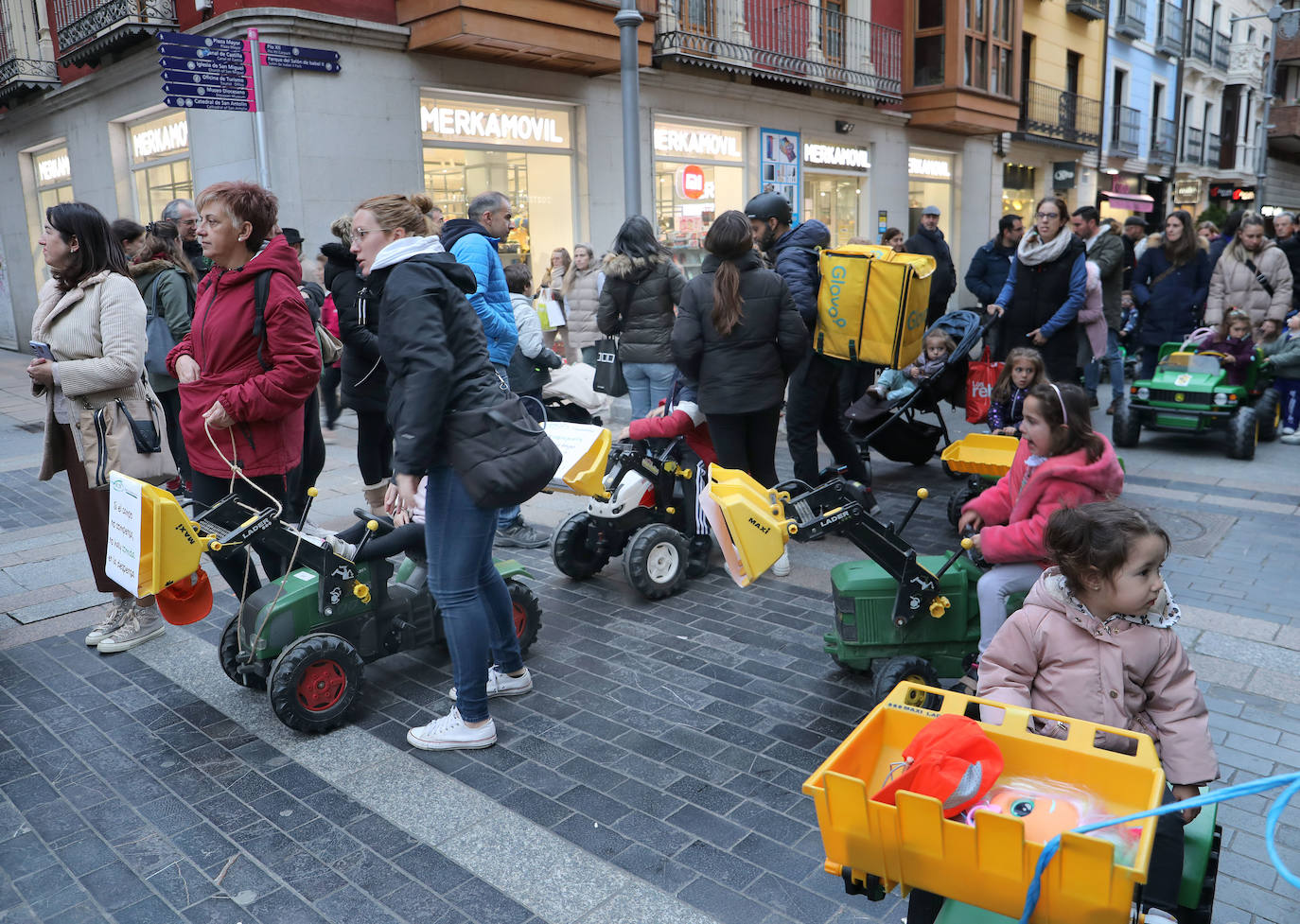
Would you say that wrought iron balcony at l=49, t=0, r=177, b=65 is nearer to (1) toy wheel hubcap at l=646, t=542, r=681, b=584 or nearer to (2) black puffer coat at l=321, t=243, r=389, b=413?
(2) black puffer coat at l=321, t=243, r=389, b=413

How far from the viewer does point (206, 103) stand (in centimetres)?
861

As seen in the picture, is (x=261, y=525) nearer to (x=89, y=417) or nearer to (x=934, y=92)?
(x=89, y=417)

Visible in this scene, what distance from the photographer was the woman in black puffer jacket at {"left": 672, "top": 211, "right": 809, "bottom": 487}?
16.4ft

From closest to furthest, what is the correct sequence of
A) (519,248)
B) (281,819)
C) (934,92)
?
1. (281,819)
2. (519,248)
3. (934,92)

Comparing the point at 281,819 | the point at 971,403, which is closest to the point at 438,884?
the point at 281,819

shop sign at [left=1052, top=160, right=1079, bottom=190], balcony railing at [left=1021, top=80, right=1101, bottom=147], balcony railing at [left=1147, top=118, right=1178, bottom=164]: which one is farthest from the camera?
balcony railing at [left=1147, top=118, right=1178, bottom=164]

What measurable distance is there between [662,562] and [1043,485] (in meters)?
2.18

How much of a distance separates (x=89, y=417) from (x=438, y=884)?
2.83 m

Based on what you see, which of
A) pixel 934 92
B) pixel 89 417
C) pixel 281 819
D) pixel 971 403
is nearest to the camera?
pixel 281 819

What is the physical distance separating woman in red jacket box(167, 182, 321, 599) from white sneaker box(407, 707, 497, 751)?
0.99 metres

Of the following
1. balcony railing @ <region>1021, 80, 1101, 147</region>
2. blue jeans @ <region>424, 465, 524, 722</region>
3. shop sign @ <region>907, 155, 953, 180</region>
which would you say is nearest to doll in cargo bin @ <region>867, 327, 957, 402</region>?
blue jeans @ <region>424, 465, 524, 722</region>

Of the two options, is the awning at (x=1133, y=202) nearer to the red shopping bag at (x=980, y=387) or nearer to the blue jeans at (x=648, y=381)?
the red shopping bag at (x=980, y=387)

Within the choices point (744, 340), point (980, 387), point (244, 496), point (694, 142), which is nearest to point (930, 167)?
point (694, 142)

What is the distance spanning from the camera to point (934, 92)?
2008cm
